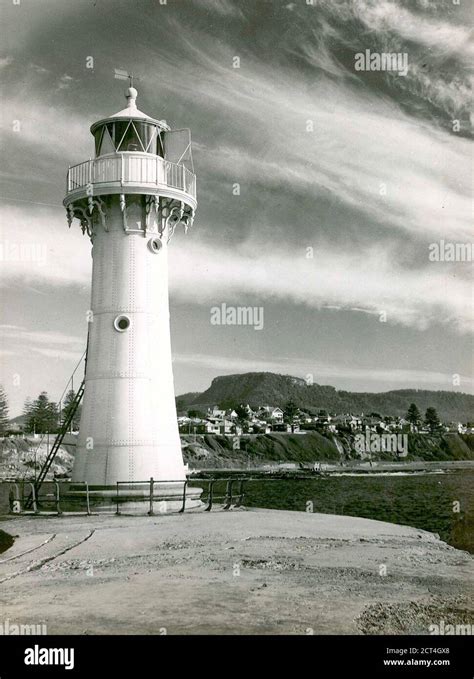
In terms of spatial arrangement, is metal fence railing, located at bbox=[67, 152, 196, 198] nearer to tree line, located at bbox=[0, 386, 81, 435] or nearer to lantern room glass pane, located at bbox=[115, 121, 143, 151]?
lantern room glass pane, located at bbox=[115, 121, 143, 151]

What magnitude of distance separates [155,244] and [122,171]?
231 cm

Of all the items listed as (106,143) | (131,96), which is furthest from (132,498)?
(131,96)

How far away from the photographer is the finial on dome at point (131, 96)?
20844 millimetres

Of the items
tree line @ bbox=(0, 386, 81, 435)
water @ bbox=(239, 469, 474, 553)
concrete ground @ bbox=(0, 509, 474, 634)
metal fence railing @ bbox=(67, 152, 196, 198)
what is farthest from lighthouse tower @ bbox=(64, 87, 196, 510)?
tree line @ bbox=(0, 386, 81, 435)

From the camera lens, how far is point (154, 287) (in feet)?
72.3

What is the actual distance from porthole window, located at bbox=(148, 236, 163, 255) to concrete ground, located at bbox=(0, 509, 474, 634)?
7.92 metres

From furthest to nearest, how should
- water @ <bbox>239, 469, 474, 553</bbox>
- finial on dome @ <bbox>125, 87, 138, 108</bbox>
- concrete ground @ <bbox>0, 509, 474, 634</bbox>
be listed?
water @ <bbox>239, 469, 474, 553</bbox> → finial on dome @ <bbox>125, 87, 138, 108</bbox> → concrete ground @ <bbox>0, 509, 474, 634</bbox>

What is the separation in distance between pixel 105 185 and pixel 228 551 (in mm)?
11381

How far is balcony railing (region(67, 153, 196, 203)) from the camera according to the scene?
21.2 metres

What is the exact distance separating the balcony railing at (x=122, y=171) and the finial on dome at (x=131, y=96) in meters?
1.42

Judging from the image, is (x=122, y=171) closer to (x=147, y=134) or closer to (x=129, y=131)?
(x=129, y=131)

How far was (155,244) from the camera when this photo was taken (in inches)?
875
